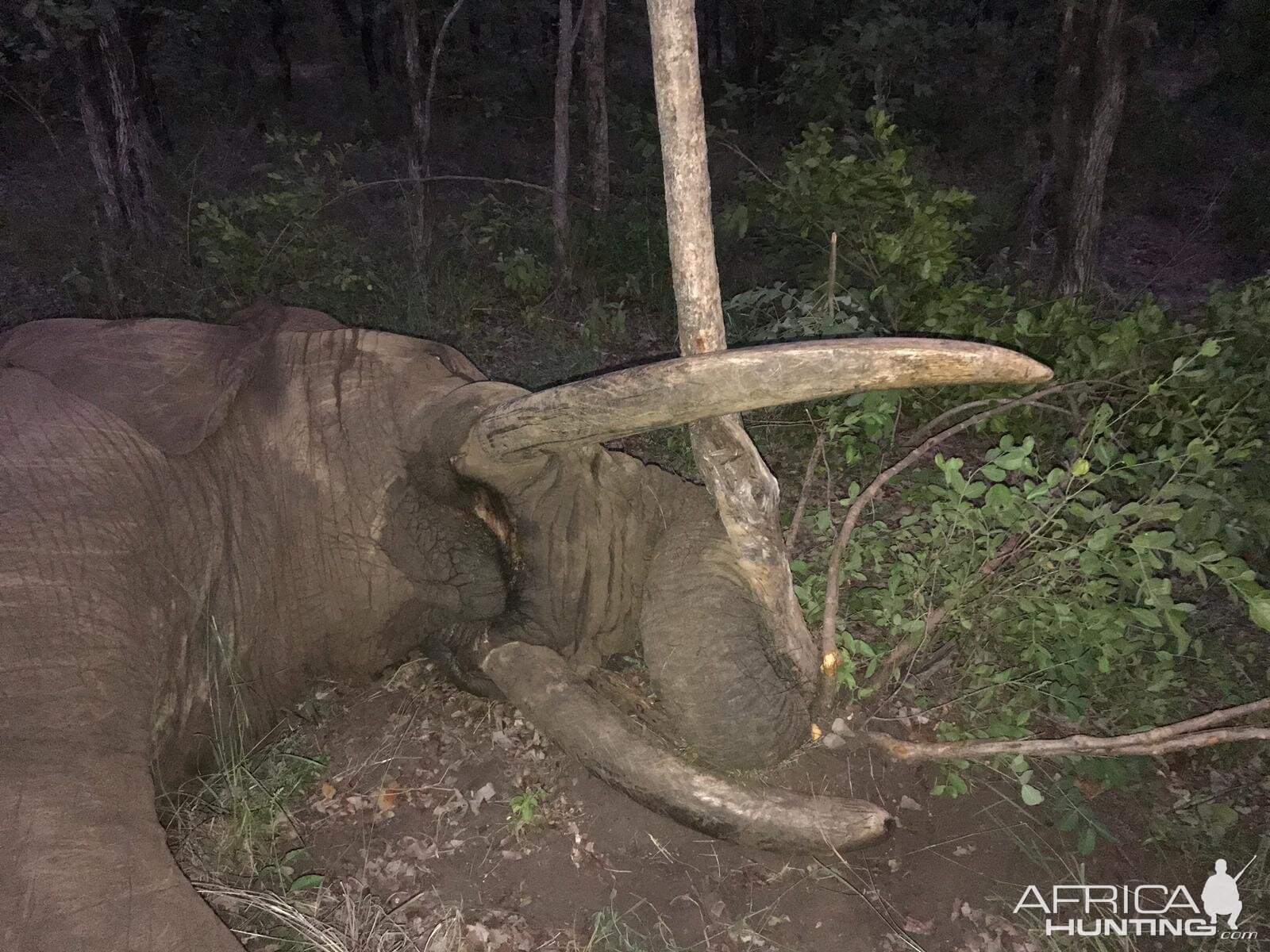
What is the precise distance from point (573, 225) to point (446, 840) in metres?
6.24

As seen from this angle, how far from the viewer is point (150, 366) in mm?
3232

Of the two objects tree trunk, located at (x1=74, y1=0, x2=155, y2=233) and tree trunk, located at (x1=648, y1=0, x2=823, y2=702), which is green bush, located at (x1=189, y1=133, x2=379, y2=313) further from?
tree trunk, located at (x1=648, y1=0, x2=823, y2=702)

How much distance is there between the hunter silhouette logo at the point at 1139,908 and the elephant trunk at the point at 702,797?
60 cm

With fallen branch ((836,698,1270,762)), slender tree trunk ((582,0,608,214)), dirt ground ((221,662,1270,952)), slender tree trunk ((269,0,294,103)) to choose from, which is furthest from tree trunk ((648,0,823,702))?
slender tree trunk ((269,0,294,103))

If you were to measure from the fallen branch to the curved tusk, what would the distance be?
1.32 m

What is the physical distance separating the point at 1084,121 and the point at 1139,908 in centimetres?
562

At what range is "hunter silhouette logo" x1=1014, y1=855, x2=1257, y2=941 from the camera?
2803 millimetres

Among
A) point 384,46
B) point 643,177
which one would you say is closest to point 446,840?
point 643,177

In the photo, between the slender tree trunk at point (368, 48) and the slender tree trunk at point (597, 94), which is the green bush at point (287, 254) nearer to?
the slender tree trunk at point (597, 94)

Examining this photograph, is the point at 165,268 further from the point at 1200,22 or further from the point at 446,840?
the point at 1200,22

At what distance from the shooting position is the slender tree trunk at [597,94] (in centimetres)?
745

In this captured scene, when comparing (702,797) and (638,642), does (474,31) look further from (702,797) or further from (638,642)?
(702,797)

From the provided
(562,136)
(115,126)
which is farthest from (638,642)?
(115,126)

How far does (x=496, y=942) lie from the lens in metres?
2.77
